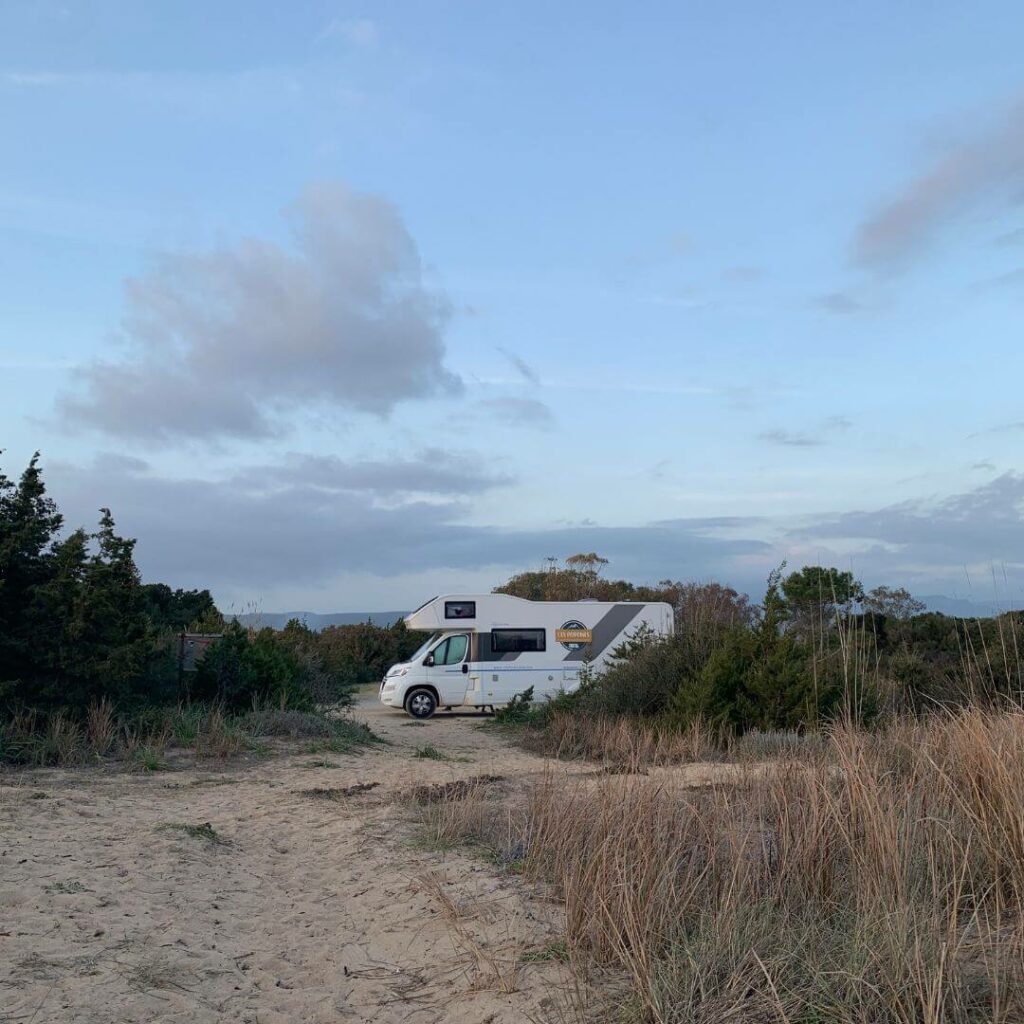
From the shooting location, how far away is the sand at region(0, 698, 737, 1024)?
4.58 metres

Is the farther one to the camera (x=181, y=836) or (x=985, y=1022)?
(x=181, y=836)

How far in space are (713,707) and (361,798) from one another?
6.16 m

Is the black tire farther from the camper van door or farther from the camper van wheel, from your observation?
the camper van door

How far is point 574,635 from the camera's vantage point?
23125 mm

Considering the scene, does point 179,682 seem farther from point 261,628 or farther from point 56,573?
point 261,628

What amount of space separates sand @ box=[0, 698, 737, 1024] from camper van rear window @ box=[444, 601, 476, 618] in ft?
43.3

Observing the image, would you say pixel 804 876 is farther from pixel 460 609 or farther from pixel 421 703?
pixel 421 703

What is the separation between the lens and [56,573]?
41.0 ft

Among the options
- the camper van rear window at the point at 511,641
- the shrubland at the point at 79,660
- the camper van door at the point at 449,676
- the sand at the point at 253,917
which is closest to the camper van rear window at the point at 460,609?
the camper van door at the point at 449,676

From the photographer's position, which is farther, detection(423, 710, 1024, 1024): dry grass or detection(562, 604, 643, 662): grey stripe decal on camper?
detection(562, 604, 643, 662): grey stripe decal on camper

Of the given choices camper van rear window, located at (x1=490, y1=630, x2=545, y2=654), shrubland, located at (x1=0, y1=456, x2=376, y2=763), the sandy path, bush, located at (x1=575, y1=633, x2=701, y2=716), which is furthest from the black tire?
the sandy path

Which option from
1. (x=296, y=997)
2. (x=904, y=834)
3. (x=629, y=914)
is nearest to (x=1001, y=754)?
(x=904, y=834)

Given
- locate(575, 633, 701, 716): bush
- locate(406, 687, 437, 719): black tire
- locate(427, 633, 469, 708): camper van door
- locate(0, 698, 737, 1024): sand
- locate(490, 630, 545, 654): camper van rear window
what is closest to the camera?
locate(0, 698, 737, 1024): sand

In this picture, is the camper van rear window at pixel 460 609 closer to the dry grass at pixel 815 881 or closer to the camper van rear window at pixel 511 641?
the camper van rear window at pixel 511 641
